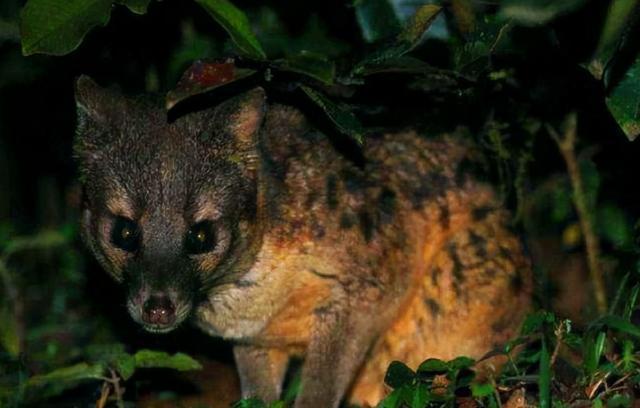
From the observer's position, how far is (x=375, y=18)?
620 cm

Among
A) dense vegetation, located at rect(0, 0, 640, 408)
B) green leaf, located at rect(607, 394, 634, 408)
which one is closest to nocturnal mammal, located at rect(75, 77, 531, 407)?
dense vegetation, located at rect(0, 0, 640, 408)

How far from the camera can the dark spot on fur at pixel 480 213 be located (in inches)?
266

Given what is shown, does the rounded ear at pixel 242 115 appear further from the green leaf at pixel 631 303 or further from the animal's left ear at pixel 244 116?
the green leaf at pixel 631 303

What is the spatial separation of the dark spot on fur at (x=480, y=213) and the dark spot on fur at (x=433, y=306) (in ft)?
1.64

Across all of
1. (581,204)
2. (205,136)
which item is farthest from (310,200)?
(581,204)

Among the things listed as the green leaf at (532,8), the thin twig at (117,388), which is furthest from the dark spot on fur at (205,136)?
the green leaf at (532,8)

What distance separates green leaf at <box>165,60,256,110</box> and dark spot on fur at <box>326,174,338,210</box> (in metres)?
1.26

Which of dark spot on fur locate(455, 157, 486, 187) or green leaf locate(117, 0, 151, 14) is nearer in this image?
green leaf locate(117, 0, 151, 14)

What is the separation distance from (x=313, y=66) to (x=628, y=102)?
129 cm

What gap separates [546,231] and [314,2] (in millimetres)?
2591

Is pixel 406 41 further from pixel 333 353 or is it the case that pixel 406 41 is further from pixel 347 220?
pixel 333 353

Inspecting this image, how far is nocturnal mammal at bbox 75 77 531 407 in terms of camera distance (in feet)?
19.2

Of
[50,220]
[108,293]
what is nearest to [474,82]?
[108,293]

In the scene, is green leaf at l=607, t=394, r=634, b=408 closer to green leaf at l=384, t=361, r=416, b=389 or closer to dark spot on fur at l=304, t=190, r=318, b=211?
green leaf at l=384, t=361, r=416, b=389
